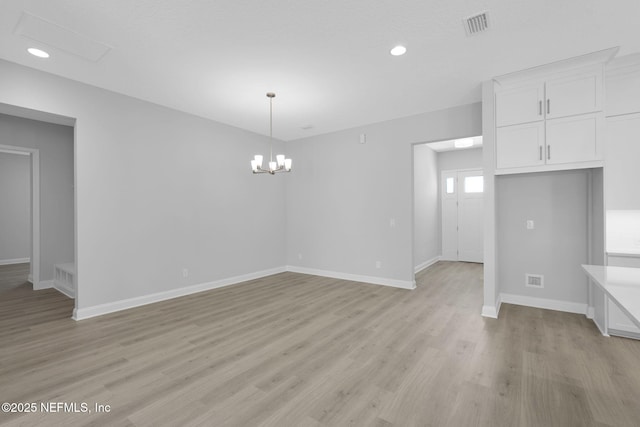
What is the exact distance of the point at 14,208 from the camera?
7.43 m

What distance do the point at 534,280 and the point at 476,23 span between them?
3.42 m

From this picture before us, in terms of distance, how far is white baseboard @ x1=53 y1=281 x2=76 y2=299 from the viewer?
456 centimetres

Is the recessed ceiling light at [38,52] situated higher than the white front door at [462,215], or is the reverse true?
the recessed ceiling light at [38,52]

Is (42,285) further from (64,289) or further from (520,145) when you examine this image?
(520,145)

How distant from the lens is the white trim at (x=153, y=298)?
367 centimetres

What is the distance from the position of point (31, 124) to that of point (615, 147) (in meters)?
8.46

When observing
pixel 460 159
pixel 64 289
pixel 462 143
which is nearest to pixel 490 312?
pixel 462 143

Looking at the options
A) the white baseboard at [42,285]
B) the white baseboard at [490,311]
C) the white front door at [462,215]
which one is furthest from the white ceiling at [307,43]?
the white front door at [462,215]

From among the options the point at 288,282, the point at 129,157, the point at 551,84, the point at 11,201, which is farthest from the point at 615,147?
the point at 11,201

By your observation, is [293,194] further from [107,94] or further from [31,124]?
[31,124]

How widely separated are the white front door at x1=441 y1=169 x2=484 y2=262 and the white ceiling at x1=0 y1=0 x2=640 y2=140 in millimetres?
3957

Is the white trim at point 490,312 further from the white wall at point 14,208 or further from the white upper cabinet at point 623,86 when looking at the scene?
the white wall at point 14,208

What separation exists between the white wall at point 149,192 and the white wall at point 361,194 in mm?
1010

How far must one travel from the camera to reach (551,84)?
10.9 ft
